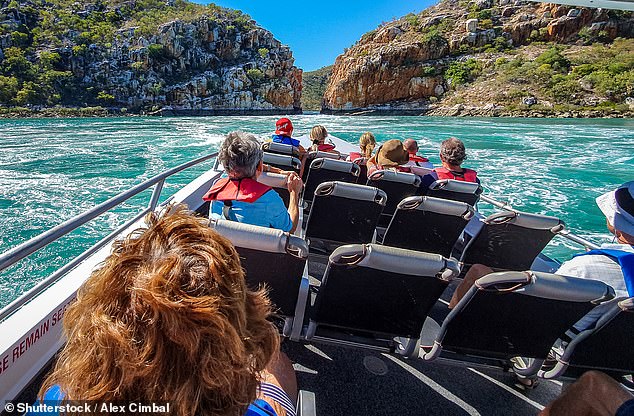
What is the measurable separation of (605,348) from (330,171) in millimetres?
2432

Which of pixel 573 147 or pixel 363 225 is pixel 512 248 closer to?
pixel 363 225

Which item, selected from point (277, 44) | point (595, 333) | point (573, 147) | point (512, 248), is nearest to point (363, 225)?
point (512, 248)

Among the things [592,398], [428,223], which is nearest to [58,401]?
[592,398]

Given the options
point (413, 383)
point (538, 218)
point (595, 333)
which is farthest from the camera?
point (538, 218)

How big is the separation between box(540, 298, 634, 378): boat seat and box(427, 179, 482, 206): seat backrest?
1.61 metres

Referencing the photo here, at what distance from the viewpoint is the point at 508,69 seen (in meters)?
51.1

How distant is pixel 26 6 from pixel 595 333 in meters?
75.2

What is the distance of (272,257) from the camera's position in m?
1.38

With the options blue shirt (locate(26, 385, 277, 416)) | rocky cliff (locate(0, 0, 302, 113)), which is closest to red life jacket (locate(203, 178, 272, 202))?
blue shirt (locate(26, 385, 277, 416))

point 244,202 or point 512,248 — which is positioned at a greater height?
point 244,202

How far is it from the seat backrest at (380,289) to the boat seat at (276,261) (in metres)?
0.11

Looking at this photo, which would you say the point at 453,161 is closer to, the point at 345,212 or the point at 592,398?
the point at 345,212

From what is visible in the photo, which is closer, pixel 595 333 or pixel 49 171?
pixel 595 333

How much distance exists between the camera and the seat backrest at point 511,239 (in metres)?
1.95
